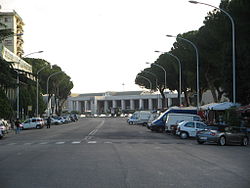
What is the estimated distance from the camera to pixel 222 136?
27469mm

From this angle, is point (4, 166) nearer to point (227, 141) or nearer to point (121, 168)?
point (121, 168)

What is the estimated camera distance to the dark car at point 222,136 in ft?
90.1

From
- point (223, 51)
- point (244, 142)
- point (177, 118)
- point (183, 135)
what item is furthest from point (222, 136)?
point (223, 51)

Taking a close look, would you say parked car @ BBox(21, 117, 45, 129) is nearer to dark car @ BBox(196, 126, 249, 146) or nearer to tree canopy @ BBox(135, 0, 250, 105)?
tree canopy @ BBox(135, 0, 250, 105)

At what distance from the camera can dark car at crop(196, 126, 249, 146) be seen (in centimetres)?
2745

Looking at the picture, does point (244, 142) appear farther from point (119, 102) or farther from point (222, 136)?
point (119, 102)

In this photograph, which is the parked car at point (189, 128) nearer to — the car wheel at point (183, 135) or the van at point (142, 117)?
the car wheel at point (183, 135)

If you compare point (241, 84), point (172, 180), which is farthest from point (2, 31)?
point (172, 180)

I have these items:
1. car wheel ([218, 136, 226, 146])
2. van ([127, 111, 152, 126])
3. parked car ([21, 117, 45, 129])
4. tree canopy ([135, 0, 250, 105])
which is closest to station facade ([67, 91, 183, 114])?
van ([127, 111, 152, 126])

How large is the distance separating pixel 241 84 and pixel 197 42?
1138 centimetres

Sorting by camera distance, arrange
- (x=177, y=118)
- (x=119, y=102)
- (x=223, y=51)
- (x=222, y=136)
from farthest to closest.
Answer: (x=119, y=102), (x=223, y=51), (x=177, y=118), (x=222, y=136)

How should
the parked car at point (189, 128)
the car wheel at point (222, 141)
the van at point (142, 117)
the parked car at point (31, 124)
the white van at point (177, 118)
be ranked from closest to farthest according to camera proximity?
the car wheel at point (222, 141) → the parked car at point (189, 128) → the white van at point (177, 118) → the parked car at point (31, 124) → the van at point (142, 117)

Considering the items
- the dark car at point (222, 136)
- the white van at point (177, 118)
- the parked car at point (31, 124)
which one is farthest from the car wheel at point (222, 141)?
the parked car at point (31, 124)

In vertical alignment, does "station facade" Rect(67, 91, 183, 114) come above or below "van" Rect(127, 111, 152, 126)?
above
